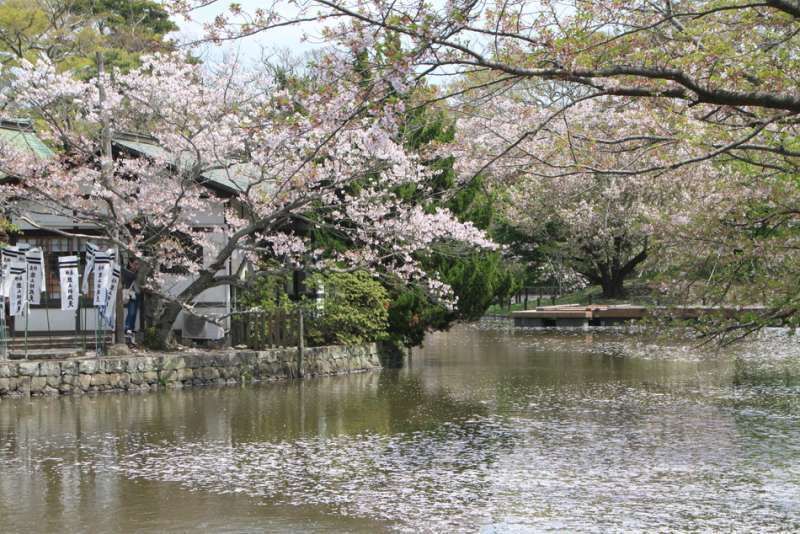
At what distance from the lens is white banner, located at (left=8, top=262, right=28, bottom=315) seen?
54.1ft

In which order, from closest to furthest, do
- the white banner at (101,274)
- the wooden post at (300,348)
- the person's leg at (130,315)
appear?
the white banner at (101,274)
the wooden post at (300,348)
the person's leg at (130,315)

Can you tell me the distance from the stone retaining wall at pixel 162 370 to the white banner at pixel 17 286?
4.52 ft

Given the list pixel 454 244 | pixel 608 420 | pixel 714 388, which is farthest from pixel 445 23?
pixel 454 244

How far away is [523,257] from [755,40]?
1186 inches

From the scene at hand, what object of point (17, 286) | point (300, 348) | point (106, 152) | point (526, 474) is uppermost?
point (106, 152)

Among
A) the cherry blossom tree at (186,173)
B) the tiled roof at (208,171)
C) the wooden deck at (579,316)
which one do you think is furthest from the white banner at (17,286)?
the wooden deck at (579,316)

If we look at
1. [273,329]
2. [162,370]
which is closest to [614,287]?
[273,329]

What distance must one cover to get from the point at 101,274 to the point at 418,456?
8711 mm

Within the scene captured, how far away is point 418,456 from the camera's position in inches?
404

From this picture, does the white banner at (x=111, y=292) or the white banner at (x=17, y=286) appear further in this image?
the white banner at (x=111, y=292)

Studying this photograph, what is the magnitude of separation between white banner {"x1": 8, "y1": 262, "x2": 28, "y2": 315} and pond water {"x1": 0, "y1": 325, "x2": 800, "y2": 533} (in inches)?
106

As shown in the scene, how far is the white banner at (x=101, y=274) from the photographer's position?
16.6 m

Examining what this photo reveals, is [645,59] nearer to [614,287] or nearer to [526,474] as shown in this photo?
[526,474]

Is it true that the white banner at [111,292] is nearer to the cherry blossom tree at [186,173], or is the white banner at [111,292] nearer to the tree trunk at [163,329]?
the cherry blossom tree at [186,173]
